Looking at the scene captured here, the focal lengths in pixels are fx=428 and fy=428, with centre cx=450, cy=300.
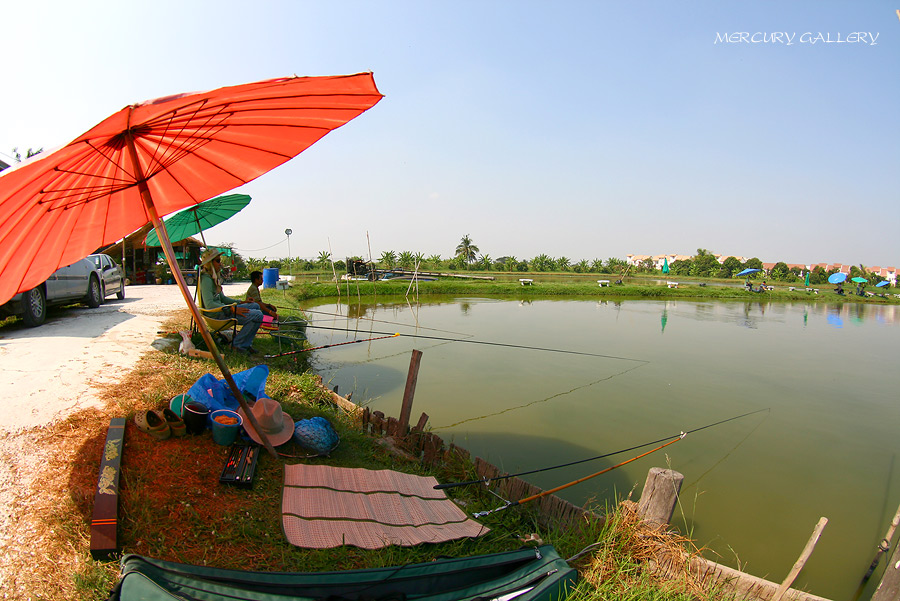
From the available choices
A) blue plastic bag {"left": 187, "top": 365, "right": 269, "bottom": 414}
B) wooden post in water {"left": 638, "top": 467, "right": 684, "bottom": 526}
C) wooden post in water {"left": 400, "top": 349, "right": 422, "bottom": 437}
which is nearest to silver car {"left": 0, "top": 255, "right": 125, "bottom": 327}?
blue plastic bag {"left": 187, "top": 365, "right": 269, "bottom": 414}

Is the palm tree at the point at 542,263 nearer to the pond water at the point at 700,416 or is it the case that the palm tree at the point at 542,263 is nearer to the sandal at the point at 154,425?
the pond water at the point at 700,416

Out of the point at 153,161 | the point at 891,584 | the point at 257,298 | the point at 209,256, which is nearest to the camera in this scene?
the point at 891,584

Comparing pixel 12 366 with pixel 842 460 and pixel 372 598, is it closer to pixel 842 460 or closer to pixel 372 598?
pixel 372 598

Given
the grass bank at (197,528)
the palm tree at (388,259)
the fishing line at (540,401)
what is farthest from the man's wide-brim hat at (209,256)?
the palm tree at (388,259)

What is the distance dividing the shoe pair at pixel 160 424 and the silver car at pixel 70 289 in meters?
3.00

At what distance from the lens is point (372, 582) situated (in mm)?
2109

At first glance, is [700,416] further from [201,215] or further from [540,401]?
[201,215]

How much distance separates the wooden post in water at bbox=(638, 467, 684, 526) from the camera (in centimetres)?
268

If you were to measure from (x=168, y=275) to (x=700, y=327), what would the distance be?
20220mm

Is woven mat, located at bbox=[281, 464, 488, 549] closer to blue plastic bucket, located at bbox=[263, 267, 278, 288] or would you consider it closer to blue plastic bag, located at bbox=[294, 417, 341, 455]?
blue plastic bag, located at bbox=[294, 417, 341, 455]

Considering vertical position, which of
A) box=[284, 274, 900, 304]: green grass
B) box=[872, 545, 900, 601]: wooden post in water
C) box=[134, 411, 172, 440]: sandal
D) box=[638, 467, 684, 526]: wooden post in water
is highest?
box=[284, 274, 900, 304]: green grass

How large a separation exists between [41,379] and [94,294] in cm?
559

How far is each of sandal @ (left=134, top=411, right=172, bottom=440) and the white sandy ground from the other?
0.55 meters

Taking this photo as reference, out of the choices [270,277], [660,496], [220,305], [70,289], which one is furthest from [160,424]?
[270,277]
